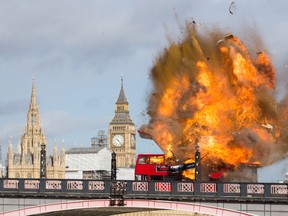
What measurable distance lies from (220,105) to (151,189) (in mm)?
12734

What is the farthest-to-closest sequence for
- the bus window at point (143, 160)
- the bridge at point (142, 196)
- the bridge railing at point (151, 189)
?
the bus window at point (143, 160) < the bridge railing at point (151, 189) < the bridge at point (142, 196)

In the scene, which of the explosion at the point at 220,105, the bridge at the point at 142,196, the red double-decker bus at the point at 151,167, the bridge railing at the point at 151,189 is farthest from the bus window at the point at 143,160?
the bridge railing at the point at 151,189

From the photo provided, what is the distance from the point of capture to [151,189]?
176 feet

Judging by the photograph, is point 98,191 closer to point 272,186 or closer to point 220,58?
point 272,186

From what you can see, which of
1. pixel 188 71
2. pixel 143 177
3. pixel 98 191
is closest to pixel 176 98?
pixel 188 71

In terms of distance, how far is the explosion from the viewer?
2485 inches

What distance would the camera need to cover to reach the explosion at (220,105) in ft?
207

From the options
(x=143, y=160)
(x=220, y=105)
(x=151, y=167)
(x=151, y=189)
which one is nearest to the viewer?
(x=151, y=189)

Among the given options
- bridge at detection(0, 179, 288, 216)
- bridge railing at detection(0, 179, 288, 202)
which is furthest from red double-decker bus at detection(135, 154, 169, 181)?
Result: bridge railing at detection(0, 179, 288, 202)

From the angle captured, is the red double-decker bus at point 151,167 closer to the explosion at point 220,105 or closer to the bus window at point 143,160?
the bus window at point 143,160

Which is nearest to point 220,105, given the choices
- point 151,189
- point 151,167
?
point 151,167

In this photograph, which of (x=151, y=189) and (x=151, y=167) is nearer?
(x=151, y=189)

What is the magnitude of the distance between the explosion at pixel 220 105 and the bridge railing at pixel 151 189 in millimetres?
9549

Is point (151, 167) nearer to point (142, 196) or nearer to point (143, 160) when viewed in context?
point (143, 160)
